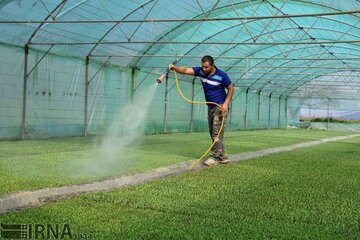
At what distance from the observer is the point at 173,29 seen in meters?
19.0

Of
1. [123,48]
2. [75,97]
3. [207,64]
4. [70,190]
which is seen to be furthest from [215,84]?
[123,48]

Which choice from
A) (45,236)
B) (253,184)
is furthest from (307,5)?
(45,236)

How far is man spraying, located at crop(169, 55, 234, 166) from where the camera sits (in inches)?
324

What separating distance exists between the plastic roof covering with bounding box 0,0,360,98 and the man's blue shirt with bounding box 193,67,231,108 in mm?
4372

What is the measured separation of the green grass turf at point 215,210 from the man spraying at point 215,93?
5.61 ft

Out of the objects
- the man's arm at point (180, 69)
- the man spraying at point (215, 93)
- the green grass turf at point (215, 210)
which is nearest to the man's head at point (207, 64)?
the man spraying at point (215, 93)

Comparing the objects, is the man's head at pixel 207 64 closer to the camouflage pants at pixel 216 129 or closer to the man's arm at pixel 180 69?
the man's arm at pixel 180 69

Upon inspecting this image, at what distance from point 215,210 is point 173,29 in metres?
15.2

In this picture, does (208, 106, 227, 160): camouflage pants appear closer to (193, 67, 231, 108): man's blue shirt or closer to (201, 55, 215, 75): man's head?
(193, 67, 231, 108): man's blue shirt

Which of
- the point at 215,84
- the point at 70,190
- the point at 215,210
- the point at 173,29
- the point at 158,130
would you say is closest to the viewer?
the point at 215,210

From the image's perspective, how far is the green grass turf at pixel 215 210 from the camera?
3.73 meters

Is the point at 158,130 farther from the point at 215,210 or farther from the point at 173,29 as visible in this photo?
the point at 215,210

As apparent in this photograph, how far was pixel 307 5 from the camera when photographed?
59.3ft

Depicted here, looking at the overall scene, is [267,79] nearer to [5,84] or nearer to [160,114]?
[160,114]
